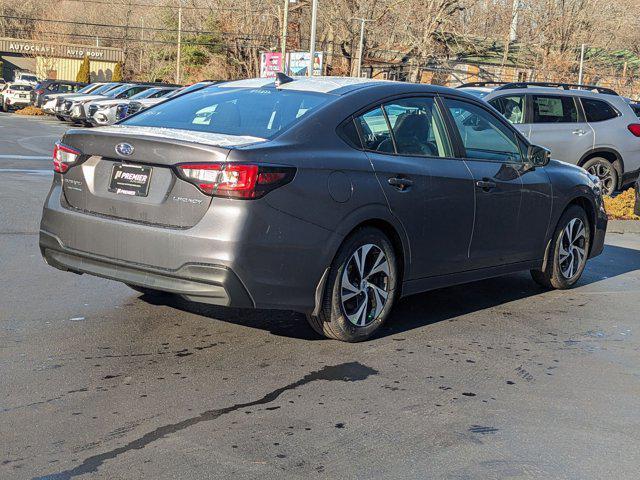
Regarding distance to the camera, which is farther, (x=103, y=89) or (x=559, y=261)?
(x=103, y=89)

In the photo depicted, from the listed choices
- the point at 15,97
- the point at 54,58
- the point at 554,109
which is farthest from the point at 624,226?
the point at 54,58

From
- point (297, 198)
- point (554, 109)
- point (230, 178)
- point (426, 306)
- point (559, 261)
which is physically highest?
point (554, 109)

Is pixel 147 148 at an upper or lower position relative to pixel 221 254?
upper

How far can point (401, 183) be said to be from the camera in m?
5.89

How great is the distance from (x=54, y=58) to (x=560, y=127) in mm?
79027

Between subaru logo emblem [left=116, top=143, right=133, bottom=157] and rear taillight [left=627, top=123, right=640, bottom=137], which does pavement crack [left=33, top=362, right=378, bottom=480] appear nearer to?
subaru logo emblem [left=116, top=143, right=133, bottom=157]

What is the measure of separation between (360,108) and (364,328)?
1.43m

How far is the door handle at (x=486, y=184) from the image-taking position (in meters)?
6.58

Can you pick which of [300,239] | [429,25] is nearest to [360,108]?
[300,239]

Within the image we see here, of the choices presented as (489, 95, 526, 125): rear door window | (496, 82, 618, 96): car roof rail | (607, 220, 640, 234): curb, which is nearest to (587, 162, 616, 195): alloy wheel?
(496, 82, 618, 96): car roof rail

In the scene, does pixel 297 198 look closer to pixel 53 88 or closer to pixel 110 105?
pixel 110 105

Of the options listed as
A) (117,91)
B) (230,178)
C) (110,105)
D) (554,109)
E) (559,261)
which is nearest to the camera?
(230,178)

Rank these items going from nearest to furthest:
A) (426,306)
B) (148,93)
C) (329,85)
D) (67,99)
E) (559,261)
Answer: (329,85) < (426,306) < (559,261) < (148,93) < (67,99)

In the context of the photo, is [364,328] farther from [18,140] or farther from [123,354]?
[18,140]
